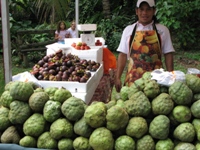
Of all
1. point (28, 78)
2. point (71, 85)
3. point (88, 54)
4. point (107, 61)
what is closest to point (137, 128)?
point (71, 85)

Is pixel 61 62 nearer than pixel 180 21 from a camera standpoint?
Yes

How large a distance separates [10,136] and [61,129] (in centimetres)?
40

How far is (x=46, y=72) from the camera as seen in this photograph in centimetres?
321

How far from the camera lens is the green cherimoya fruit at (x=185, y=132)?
5.82ft

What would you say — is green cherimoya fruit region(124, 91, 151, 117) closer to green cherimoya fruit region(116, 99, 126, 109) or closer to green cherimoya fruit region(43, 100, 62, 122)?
green cherimoya fruit region(116, 99, 126, 109)

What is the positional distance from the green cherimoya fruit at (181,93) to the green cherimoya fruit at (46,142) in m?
0.86

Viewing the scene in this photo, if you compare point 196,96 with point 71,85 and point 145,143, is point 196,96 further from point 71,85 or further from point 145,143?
point 71,85

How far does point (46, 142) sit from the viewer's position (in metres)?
1.94

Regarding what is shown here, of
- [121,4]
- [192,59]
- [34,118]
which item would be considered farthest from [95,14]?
[34,118]

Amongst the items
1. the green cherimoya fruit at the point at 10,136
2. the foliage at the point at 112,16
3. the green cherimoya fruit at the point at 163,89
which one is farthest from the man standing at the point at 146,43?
the foliage at the point at 112,16

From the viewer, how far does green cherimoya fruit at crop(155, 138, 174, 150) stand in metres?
1.79

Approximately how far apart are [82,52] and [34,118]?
87.6 inches

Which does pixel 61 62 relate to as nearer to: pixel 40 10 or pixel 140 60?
pixel 140 60

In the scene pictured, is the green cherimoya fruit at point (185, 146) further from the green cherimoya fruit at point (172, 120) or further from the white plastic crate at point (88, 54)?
the white plastic crate at point (88, 54)
